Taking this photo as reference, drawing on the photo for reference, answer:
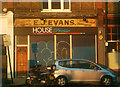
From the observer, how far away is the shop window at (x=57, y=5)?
64.3 feet

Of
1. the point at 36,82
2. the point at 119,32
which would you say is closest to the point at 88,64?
the point at 36,82

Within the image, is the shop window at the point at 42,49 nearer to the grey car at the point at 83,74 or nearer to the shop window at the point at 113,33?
the grey car at the point at 83,74

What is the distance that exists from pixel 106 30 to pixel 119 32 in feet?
3.51

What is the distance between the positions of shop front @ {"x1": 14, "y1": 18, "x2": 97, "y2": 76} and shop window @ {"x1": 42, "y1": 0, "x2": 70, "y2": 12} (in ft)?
3.24

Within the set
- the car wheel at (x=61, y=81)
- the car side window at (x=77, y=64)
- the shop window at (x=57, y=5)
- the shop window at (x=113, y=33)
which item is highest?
the shop window at (x=57, y=5)

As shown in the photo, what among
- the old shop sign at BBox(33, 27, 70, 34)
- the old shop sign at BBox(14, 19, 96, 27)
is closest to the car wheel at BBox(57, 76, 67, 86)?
the old shop sign at BBox(33, 27, 70, 34)

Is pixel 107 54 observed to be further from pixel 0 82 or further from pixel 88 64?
pixel 0 82

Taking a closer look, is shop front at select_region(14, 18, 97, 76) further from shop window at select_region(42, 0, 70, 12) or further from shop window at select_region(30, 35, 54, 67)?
shop window at select_region(42, 0, 70, 12)

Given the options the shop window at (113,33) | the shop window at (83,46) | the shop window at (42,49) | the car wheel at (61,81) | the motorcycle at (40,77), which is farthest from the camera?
the shop window at (113,33)

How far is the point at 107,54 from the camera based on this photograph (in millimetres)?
19359

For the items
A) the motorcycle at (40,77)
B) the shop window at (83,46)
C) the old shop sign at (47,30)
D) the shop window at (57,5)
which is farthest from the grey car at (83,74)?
the shop window at (57,5)

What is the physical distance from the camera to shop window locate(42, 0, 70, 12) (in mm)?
19587

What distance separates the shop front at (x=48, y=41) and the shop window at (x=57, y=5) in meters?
0.99

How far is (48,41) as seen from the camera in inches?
754
